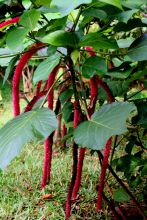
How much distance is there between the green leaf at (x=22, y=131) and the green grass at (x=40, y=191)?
69cm

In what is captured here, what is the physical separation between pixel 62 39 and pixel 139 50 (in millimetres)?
246

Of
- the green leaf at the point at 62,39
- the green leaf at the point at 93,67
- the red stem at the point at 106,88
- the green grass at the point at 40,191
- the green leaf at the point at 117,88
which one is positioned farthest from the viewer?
the green grass at the point at 40,191

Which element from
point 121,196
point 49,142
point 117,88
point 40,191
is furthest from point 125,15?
point 40,191

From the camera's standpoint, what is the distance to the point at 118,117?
81 cm

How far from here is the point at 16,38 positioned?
0.82 meters

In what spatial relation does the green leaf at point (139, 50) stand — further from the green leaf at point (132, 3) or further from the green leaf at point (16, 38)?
the green leaf at point (16, 38)

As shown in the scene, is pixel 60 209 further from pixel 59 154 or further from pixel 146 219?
pixel 59 154

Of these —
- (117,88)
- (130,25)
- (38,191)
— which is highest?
(130,25)

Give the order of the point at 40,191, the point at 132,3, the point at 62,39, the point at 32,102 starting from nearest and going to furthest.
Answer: the point at 62,39, the point at 132,3, the point at 32,102, the point at 40,191

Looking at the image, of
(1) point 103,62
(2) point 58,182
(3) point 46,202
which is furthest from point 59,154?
(1) point 103,62

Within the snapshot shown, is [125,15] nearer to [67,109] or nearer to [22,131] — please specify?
[22,131]

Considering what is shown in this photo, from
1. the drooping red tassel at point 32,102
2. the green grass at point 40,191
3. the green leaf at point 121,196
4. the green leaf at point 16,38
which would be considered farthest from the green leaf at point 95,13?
the green grass at point 40,191

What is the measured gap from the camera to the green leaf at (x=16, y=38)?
0.81m

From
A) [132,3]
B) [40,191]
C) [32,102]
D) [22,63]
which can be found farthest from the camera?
[40,191]
